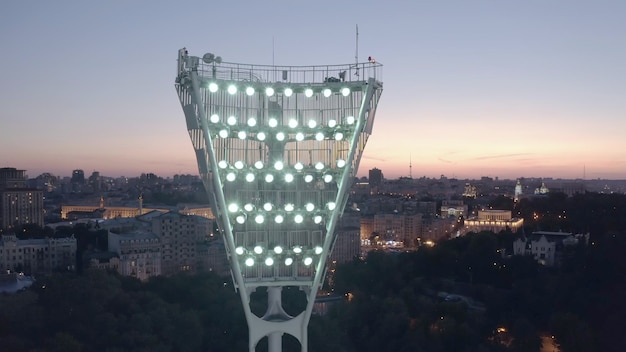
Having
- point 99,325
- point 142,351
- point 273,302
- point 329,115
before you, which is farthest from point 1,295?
point 329,115

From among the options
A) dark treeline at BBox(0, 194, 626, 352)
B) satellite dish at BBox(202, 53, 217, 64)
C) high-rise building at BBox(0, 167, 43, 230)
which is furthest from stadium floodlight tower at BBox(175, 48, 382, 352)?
high-rise building at BBox(0, 167, 43, 230)

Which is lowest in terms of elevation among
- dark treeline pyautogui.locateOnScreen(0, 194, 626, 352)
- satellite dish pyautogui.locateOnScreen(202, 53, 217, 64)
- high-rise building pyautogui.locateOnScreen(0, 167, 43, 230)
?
dark treeline pyautogui.locateOnScreen(0, 194, 626, 352)

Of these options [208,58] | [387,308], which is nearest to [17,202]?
[387,308]

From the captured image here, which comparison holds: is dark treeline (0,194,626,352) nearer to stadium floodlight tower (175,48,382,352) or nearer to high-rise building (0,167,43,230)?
stadium floodlight tower (175,48,382,352)

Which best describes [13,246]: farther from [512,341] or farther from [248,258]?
[248,258]

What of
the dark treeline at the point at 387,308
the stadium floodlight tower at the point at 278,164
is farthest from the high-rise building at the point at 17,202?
the stadium floodlight tower at the point at 278,164

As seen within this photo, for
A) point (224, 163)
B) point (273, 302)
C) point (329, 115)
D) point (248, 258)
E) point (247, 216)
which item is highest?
point (329, 115)

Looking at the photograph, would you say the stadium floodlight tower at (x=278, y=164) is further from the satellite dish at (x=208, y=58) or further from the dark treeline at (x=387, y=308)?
the dark treeline at (x=387, y=308)
